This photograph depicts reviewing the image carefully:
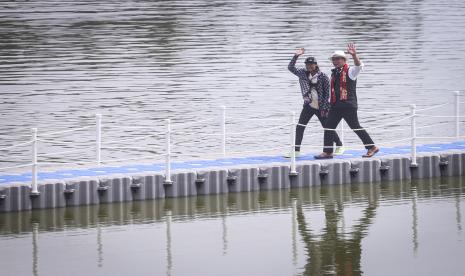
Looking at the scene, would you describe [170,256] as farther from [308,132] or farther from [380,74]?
[380,74]

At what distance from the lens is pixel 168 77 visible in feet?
162

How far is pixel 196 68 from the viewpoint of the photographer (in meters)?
52.0

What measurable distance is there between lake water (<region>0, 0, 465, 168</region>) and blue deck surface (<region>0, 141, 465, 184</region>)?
639 millimetres

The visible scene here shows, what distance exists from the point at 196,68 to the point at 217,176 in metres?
31.0

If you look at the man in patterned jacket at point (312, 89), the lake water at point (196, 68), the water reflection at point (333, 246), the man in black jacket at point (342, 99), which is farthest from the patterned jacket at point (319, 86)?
the water reflection at point (333, 246)

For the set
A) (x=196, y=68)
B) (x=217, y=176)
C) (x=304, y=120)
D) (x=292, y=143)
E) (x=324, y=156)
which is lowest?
(x=217, y=176)

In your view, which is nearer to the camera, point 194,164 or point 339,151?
point 194,164

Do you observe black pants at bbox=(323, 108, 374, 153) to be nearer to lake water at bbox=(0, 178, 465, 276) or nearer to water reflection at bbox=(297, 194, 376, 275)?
lake water at bbox=(0, 178, 465, 276)

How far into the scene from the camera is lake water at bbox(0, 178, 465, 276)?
53.3ft

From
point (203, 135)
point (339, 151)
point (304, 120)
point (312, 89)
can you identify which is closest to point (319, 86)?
point (312, 89)

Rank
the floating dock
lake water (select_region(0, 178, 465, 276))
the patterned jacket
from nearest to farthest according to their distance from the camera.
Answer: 1. lake water (select_region(0, 178, 465, 276))
2. the floating dock
3. the patterned jacket

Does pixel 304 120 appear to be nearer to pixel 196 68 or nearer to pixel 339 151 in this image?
pixel 339 151

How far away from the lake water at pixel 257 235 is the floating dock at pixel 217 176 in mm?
170

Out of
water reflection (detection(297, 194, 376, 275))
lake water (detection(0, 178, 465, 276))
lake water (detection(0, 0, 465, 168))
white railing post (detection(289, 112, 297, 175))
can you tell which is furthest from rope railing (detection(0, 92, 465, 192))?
water reflection (detection(297, 194, 376, 275))
